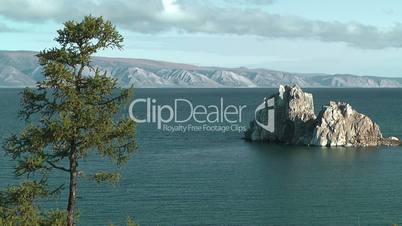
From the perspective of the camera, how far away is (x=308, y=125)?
15225cm

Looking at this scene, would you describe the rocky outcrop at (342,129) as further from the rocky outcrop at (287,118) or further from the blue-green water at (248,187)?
the blue-green water at (248,187)

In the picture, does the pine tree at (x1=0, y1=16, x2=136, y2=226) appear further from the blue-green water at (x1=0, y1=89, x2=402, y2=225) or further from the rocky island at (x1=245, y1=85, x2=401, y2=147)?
the rocky island at (x1=245, y1=85, x2=401, y2=147)

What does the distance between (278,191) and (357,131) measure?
6629cm

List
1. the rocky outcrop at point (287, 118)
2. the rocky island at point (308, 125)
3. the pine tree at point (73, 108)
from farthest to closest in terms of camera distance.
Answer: the rocky outcrop at point (287, 118), the rocky island at point (308, 125), the pine tree at point (73, 108)

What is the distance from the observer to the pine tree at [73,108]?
2703cm

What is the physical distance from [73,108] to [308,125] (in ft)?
425

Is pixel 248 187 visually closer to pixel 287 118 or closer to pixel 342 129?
pixel 342 129

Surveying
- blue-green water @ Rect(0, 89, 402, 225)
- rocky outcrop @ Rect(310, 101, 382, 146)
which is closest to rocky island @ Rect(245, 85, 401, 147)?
rocky outcrop @ Rect(310, 101, 382, 146)

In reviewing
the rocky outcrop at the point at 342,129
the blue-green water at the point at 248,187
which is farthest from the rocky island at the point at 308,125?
the blue-green water at the point at 248,187

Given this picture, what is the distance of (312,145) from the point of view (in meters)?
147

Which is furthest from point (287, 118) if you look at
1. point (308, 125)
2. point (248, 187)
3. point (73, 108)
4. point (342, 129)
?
point (73, 108)

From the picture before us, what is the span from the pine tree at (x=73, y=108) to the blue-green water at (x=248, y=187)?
43065 mm

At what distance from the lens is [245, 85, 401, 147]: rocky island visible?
480ft

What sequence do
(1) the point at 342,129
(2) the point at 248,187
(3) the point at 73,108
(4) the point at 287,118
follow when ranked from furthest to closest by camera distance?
(4) the point at 287,118 → (1) the point at 342,129 → (2) the point at 248,187 → (3) the point at 73,108
